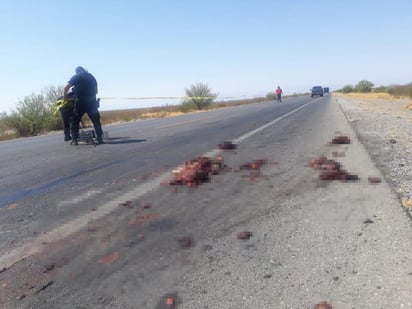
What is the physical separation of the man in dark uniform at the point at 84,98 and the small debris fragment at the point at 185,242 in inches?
314

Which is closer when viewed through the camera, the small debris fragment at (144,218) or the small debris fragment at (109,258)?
the small debris fragment at (109,258)

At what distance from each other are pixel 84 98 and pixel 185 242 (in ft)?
27.8

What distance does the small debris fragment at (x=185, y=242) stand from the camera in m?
3.06

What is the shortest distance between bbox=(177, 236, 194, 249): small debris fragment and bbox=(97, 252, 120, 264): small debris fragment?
48 centimetres

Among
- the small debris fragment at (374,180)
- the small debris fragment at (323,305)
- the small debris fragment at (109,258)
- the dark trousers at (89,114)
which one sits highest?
the dark trousers at (89,114)

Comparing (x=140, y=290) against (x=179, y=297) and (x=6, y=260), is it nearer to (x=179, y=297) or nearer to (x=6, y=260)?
(x=179, y=297)

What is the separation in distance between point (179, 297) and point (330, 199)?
90.6 inches

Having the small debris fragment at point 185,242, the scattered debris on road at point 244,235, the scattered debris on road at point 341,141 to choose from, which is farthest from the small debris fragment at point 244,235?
the scattered debris on road at point 341,141

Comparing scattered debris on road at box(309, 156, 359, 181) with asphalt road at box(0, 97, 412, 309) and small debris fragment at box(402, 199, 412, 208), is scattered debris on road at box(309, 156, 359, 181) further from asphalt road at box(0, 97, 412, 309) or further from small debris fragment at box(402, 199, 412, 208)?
small debris fragment at box(402, 199, 412, 208)

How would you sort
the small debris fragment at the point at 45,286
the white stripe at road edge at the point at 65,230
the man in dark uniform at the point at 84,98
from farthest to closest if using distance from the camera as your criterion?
1. the man in dark uniform at the point at 84,98
2. the white stripe at road edge at the point at 65,230
3. the small debris fragment at the point at 45,286

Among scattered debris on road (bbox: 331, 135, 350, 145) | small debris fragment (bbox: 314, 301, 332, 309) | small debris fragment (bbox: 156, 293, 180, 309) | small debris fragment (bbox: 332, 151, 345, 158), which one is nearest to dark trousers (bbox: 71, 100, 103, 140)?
scattered debris on road (bbox: 331, 135, 350, 145)

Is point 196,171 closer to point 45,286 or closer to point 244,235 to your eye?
point 244,235

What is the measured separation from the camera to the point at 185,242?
10.3ft

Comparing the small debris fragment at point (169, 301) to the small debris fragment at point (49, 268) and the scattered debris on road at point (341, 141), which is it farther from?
the scattered debris on road at point (341, 141)
